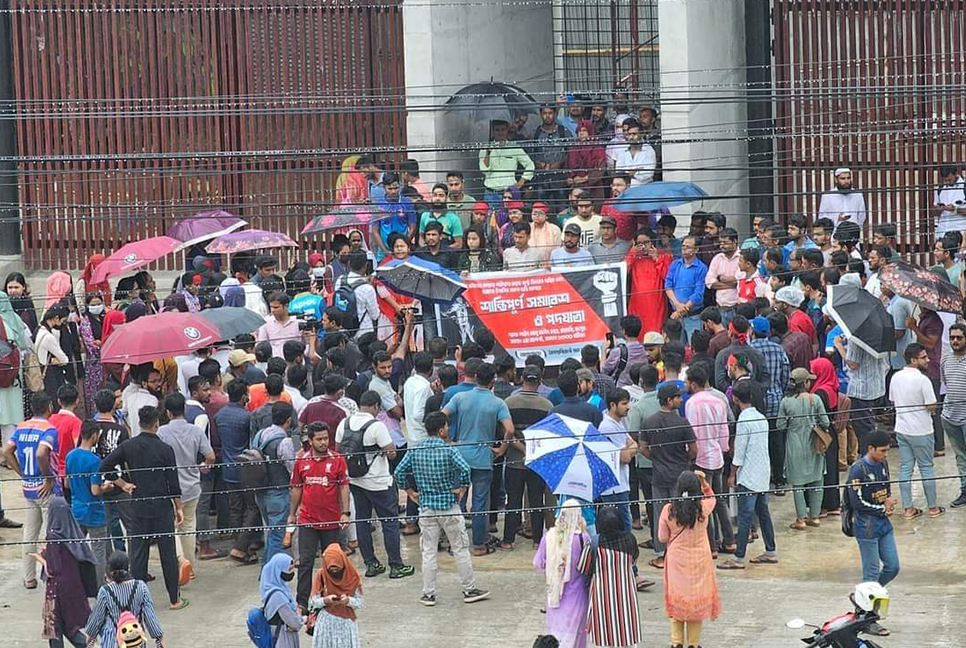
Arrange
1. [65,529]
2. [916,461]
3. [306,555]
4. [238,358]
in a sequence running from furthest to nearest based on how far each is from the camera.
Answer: [238,358], [916,461], [306,555], [65,529]

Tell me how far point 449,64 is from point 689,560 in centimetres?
1191

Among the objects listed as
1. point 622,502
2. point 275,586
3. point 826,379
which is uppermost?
point 826,379

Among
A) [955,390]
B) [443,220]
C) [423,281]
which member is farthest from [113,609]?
[443,220]

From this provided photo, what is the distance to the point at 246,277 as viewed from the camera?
760 inches

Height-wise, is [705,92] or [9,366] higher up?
[705,92]

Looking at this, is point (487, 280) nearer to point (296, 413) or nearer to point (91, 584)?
point (296, 413)

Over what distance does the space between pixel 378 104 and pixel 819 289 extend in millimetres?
8469

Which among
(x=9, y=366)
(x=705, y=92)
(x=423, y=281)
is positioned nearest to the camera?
(x=9, y=366)

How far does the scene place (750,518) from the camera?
47.9 ft


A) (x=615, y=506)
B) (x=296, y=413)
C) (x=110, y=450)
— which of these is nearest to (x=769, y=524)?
(x=615, y=506)

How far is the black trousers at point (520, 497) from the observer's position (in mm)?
15156

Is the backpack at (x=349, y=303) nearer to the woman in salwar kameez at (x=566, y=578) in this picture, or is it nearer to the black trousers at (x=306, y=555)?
the black trousers at (x=306, y=555)

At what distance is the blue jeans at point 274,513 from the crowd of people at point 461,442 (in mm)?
18

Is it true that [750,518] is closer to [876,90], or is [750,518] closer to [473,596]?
[473,596]
